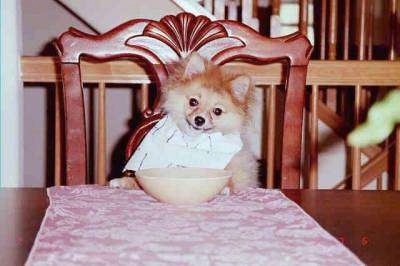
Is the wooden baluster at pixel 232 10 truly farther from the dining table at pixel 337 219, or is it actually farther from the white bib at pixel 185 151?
the dining table at pixel 337 219

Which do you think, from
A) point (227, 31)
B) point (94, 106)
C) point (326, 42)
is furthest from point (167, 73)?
point (326, 42)

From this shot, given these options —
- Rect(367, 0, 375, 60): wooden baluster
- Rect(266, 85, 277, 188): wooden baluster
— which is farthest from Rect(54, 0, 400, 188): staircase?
Rect(266, 85, 277, 188): wooden baluster

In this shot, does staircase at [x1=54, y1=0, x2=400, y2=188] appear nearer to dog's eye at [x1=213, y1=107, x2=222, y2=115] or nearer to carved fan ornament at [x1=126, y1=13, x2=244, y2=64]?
carved fan ornament at [x1=126, y1=13, x2=244, y2=64]

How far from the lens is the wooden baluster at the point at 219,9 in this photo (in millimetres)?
2332

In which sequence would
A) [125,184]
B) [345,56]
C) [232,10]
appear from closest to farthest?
[125,184] < [232,10] < [345,56]

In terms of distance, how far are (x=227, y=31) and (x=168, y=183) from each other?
53 centimetres

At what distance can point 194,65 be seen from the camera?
1.29 meters

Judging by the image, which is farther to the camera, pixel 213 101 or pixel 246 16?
pixel 246 16

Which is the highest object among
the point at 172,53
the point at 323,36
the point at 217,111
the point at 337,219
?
the point at 323,36

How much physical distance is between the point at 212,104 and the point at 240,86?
0.07m

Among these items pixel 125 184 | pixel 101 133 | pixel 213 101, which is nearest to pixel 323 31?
pixel 101 133

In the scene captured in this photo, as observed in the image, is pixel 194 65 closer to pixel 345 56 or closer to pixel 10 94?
pixel 10 94

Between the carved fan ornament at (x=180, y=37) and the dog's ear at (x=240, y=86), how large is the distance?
0.50 feet

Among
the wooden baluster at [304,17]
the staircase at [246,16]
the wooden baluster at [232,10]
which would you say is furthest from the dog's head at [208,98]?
the wooden baluster at [232,10]
